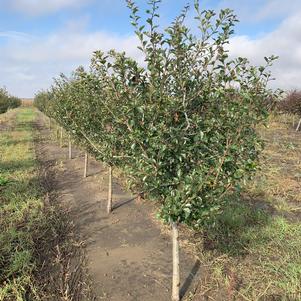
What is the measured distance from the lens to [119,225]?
7.61 m

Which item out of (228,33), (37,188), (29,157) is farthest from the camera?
(29,157)

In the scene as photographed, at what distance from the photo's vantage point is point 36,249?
6184 millimetres

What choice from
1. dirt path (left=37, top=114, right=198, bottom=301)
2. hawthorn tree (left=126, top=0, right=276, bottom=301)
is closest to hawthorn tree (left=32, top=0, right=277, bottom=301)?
hawthorn tree (left=126, top=0, right=276, bottom=301)

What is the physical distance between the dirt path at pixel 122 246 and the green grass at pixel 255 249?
1.67 ft

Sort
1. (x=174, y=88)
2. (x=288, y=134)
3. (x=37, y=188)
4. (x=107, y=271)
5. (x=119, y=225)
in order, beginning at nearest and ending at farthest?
(x=174, y=88) → (x=107, y=271) → (x=119, y=225) → (x=37, y=188) → (x=288, y=134)

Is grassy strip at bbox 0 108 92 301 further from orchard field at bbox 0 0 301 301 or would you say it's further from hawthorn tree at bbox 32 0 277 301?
hawthorn tree at bbox 32 0 277 301

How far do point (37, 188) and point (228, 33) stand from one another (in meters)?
8.14

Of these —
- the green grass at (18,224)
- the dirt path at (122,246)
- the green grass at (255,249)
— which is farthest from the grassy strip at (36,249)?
the green grass at (255,249)

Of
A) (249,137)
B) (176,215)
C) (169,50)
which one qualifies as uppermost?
(169,50)

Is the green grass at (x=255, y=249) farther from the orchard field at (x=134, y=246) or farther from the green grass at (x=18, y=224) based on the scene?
the green grass at (x=18, y=224)

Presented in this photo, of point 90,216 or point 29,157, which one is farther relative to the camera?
point 29,157

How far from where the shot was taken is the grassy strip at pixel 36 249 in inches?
193

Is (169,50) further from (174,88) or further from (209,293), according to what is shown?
(209,293)

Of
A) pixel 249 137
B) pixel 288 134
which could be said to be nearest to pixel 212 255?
pixel 249 137
